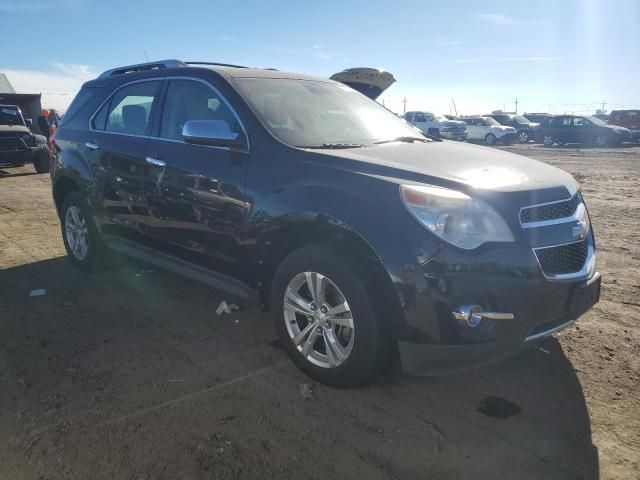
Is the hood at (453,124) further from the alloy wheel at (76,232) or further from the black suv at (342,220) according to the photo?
the alloy wheel at (76,232)

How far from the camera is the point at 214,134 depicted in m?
3.35

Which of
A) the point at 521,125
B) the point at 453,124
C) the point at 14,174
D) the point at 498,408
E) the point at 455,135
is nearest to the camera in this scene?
the point at 498,408

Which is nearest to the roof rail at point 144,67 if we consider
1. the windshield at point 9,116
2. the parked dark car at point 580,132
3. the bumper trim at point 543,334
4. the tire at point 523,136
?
the bumper trim at point 543,334

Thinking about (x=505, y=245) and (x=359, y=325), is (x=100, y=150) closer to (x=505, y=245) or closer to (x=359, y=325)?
(x=359, y=325)

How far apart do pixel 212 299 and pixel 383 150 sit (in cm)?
211

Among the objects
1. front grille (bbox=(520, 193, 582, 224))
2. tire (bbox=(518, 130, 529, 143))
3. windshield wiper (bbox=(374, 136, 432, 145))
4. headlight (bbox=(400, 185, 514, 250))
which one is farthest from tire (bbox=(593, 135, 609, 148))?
headlight (bbox=(400, 185, 514, 250))

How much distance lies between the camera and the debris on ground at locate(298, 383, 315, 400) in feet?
9.98

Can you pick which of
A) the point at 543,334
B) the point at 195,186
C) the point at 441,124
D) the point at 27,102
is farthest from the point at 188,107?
the point at 441,124

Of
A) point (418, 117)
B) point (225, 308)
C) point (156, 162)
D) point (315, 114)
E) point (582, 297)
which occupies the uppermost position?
point (418, 117)

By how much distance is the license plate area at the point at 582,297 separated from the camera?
2775 mm

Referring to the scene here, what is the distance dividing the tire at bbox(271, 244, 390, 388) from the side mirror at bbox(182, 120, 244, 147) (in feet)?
2.80

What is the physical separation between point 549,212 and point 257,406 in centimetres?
194

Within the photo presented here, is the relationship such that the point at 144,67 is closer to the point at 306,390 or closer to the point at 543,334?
the point at 306,390

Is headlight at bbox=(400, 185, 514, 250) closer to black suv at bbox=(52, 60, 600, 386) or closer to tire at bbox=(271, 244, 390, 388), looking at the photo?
black suv at bbox=(52, 60, 600, 386)
